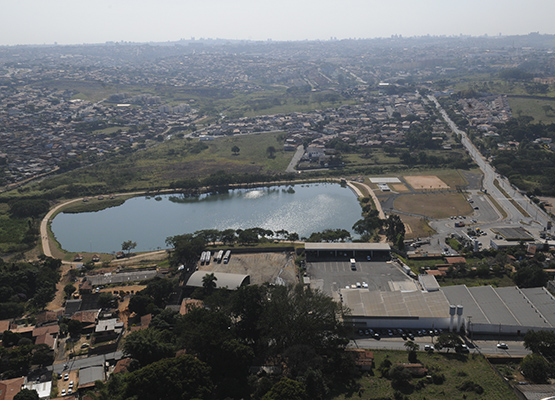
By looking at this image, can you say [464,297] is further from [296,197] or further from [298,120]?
[298,120]

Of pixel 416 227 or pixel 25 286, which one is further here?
pixel 416 227

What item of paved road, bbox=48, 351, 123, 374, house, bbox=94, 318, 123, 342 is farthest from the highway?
paved road, bbox=48, 351, 123, 374

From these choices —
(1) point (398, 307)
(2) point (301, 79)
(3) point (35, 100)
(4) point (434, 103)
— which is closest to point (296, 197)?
(1) point (398, 307)

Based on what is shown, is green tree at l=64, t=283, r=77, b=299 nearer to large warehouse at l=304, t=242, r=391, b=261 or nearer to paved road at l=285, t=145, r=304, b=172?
large warehouse at l=304, t=242, r=391, b=261

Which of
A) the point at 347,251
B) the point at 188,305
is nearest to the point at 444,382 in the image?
the point at 188,305

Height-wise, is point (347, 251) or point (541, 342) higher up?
point (541, 342)

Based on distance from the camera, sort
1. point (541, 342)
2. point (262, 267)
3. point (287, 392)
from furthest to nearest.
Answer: point (262, 267) → point (541, 342) → point (287, 392)

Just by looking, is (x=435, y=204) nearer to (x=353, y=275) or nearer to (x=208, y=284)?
(x=353, y=275)
